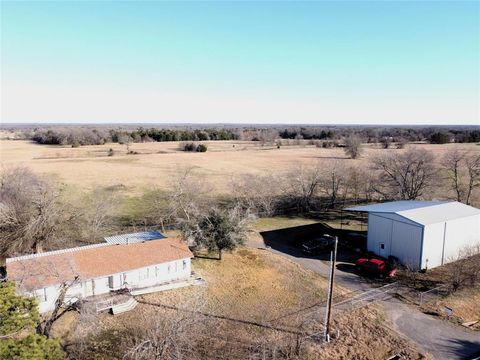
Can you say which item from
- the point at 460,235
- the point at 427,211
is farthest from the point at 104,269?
the point at 460,235

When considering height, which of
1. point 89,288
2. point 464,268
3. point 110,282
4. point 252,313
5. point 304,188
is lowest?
point 252,313

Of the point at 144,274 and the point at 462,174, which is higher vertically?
the point at 462,174

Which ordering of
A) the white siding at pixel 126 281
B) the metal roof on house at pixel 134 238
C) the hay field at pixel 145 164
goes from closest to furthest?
1. the white siding at pixel 126 281
2. the metal roof on house at pixel 134 238
3. the hay field at pixel 145 164

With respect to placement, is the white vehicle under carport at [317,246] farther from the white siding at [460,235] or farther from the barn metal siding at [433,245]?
the white siding at [460,235]

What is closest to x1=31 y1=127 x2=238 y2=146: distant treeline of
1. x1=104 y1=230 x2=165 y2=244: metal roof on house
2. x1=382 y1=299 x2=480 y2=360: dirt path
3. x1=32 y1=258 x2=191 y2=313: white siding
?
x1=104 y1=230 x2=165 y2=244: metal roof on house

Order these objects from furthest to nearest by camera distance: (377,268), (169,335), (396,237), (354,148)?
(354,148)
(396,237)
(377,268)
(169,335)

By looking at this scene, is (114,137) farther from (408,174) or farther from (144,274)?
(144,274)

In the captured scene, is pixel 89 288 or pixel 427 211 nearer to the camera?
pixel 89 288

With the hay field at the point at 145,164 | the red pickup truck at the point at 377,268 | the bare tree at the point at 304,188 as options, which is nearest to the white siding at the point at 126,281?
the red pickup truck at the point at 377,268
